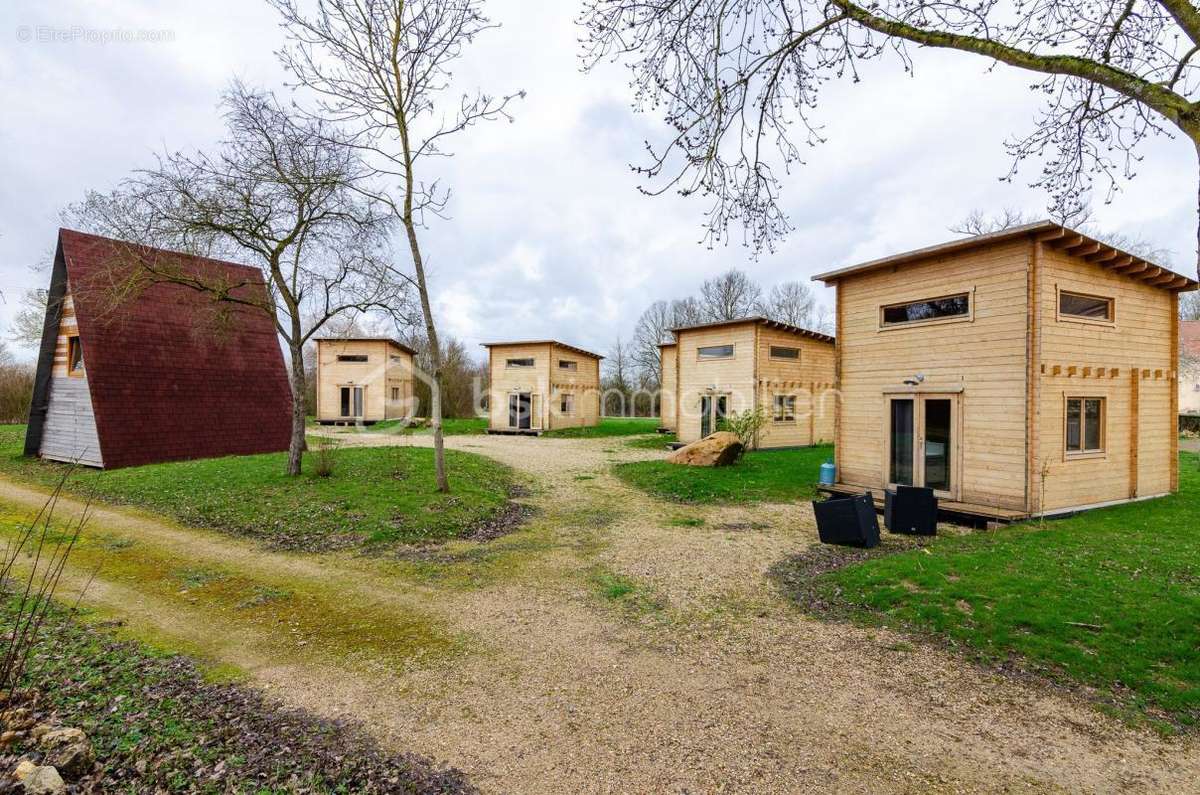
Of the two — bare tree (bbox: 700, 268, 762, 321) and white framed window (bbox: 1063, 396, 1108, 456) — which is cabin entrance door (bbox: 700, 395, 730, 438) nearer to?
white framed window (bbox: 1063, 396, 1108, 456)

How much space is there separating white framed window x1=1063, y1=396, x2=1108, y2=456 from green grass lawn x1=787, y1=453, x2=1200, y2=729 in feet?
5.44

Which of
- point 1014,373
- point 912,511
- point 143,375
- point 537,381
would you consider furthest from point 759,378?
point 143,375

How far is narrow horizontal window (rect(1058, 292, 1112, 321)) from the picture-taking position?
9117 millimetres

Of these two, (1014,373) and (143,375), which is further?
(143,375)

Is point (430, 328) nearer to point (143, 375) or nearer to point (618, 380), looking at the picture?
point (143, 375)

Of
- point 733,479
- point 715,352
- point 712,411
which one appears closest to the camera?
point 733,479

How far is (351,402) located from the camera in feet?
99.1

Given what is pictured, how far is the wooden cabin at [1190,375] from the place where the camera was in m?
27.1

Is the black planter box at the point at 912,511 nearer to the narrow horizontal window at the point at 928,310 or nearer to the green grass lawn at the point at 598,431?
the narrow horizontal window at the point at 928,310

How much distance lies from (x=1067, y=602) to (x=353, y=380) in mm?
31564

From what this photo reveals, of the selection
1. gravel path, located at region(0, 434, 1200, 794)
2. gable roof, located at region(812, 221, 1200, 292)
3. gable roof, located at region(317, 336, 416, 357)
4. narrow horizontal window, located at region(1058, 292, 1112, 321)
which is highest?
gable roof, located at region(317, 336, 416, 357)

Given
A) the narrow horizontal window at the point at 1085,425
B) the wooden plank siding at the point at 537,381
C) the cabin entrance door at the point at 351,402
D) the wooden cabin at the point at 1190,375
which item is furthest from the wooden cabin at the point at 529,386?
the wooden cabin at the point at 1190,375

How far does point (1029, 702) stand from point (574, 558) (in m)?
5.19

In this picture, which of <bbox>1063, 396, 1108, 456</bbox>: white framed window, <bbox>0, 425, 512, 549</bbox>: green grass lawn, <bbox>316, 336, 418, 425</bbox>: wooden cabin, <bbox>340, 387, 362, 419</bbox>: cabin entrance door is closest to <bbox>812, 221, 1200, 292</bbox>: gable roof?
<bbox>1063, 396, 1108, 456</bbox>: white framed window
